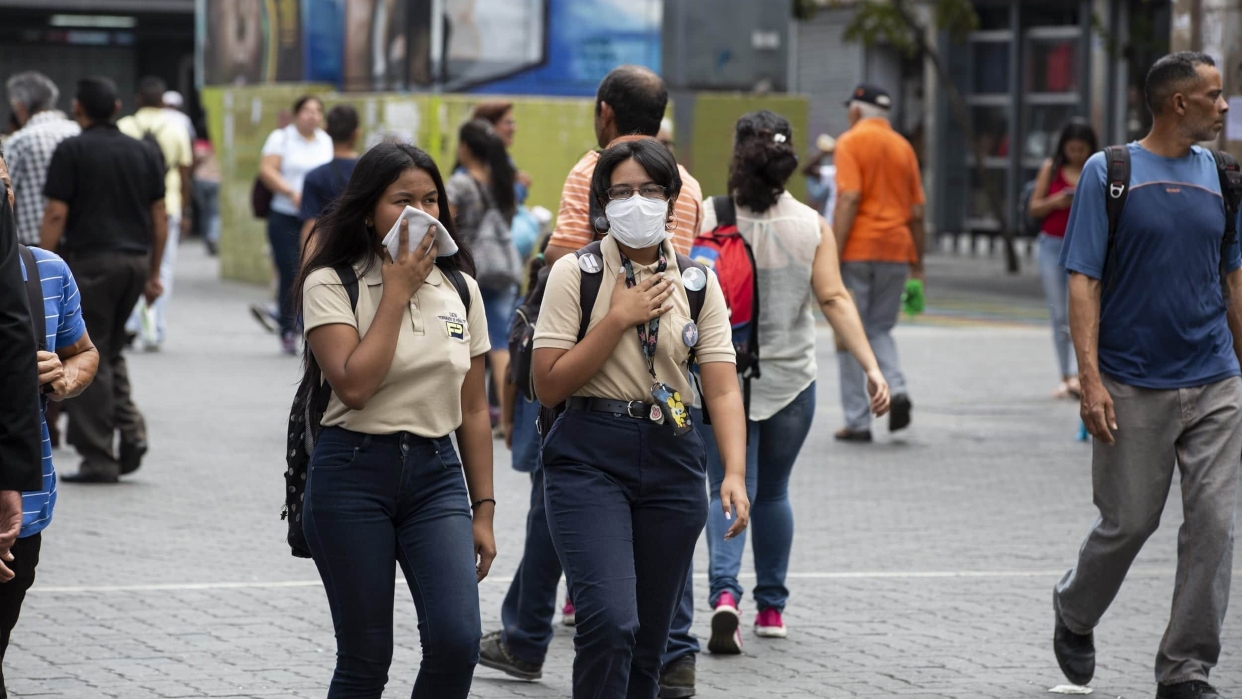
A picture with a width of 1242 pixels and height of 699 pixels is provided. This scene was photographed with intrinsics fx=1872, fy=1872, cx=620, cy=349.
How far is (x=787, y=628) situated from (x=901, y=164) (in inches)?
196

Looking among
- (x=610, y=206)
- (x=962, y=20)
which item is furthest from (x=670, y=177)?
(x=962, y=20)

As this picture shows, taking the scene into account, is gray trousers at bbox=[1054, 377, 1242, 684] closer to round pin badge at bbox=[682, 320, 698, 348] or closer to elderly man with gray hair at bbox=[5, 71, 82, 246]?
round pin badge at bbox=[682, 320, 698, 348]

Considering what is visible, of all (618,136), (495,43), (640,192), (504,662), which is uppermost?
(495,43)

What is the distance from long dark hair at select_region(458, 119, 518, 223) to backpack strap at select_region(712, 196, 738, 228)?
361cm

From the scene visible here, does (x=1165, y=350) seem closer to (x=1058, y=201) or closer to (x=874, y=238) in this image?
(x=874, y=238)

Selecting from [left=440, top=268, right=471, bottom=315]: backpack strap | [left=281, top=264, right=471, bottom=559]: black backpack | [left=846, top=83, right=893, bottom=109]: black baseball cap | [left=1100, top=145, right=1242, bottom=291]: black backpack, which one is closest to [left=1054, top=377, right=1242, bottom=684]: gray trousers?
[left=1100, top=145, right=1242, bottom=291]: black backpack

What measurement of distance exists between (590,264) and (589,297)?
80 mm

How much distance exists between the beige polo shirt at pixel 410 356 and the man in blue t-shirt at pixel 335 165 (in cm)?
741

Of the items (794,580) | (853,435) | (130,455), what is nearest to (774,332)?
(794,580)

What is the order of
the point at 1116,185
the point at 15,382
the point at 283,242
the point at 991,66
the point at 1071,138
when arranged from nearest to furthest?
1. the point at 15,382
2. the point at 1116,185
3. the point at 1071,138
4. the point at 283,242
5. the point at 991,66

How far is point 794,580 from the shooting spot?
7223 millimetres

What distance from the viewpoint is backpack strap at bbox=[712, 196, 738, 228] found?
6141 mm

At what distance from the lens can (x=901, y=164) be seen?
35.7 feet

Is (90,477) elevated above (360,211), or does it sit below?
below
